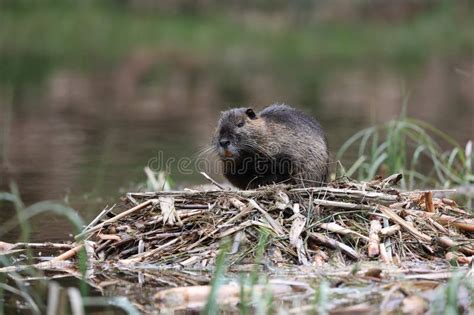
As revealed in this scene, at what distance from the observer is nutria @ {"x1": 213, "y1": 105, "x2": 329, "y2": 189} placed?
23.0 feet

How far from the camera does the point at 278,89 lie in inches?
810

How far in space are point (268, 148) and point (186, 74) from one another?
55.2 feet

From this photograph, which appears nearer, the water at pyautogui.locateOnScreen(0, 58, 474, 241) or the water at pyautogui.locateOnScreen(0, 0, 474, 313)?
the water at pyautogui.locateOnScreen(0, 58, 474, 241)

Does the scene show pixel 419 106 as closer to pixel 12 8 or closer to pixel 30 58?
pixel 30 58

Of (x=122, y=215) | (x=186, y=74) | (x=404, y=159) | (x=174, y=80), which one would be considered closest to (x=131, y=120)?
(x=174, y=80)

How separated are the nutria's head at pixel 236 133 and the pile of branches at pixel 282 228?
0.48m

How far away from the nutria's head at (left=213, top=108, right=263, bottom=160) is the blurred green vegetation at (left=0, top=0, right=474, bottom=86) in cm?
1667

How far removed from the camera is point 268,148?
7.13m

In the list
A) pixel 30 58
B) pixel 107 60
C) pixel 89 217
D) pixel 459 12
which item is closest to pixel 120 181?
pixel 89 217

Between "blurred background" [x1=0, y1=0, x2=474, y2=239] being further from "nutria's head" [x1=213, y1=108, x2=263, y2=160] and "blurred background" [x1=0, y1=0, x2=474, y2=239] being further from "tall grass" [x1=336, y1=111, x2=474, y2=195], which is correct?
"tall grass" [x1=336, y1=111, x2=474, y2=195]

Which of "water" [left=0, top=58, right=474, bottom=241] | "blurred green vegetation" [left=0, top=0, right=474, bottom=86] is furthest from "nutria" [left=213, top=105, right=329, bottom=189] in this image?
"blurred green vegetation" [left=0, top=0, right=474, bottom=86]

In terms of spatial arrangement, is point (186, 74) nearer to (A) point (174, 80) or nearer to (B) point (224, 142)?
(A) point (174, 80)

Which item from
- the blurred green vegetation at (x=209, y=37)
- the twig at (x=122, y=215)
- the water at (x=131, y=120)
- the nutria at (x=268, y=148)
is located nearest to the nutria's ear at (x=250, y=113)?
the nutria at (x=268, y=148)

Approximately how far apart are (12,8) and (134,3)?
4.07 metres
